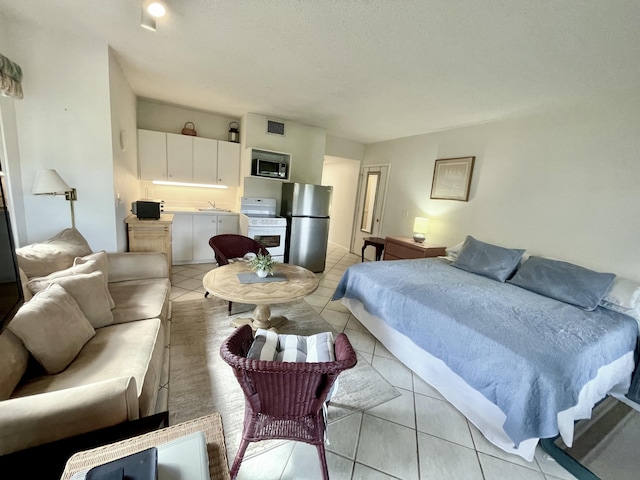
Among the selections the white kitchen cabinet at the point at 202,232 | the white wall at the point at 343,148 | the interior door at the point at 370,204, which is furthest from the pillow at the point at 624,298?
the white kitchen cabinet at the point at 202,232

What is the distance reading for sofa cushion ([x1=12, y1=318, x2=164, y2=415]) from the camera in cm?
120

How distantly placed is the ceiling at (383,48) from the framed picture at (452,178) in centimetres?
74

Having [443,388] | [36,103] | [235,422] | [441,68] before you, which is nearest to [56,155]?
[36,103]

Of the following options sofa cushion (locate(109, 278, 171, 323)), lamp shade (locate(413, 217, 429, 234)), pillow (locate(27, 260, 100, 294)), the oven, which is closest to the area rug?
sofa cushion (locate(109, 278, 171, 323))

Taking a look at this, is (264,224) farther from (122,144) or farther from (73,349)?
(73,349)

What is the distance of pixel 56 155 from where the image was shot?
7.62 ft

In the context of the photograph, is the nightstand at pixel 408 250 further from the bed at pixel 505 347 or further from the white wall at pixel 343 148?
the white wall at pixel 343 148

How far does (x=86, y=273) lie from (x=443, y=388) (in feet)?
8.73

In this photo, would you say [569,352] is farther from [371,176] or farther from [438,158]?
[371,176]

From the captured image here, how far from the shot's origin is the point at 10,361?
3.73 ft

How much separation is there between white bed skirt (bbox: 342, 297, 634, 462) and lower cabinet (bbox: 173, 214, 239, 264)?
3273 mm

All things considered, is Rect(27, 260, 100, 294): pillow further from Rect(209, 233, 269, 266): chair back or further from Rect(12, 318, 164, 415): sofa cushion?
Rect(209, 233, 269, 266): chair back

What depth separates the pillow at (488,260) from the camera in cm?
274

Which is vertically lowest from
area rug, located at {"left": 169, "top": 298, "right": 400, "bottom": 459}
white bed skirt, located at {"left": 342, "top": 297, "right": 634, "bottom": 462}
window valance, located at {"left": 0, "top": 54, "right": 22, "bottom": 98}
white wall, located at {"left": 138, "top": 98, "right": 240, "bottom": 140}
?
area rug, located at {"left": 169, "top": 298, "right": 400, "bottom": 459}
